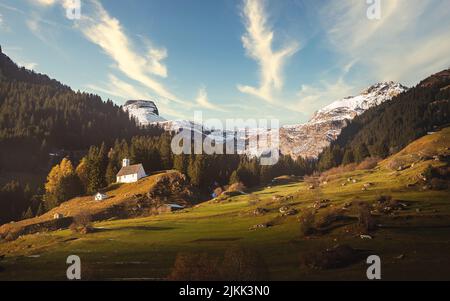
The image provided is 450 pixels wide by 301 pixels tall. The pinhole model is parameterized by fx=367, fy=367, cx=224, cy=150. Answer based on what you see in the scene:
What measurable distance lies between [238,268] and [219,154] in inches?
6118

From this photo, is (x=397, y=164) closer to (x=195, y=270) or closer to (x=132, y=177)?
(x=132, y=177)

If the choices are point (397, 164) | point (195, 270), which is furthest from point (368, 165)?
point (195, 270)

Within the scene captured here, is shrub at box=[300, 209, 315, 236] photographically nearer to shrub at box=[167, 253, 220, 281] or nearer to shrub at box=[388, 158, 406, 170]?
shrub at box=[167, 253, 220, 281]

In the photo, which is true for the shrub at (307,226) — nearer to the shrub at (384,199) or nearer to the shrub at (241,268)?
the shrub at (384,199)

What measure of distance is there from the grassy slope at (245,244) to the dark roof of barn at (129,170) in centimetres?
6416

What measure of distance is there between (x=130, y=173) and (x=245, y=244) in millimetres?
101041

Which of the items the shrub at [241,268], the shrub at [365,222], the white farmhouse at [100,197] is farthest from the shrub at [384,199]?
the white farmhouse at [100,197]

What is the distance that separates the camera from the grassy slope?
41312 millimetres

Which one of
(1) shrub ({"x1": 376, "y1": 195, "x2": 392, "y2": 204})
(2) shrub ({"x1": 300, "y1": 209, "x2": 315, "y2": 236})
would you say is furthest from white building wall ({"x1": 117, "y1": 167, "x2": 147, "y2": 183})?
(2) shrub ({"x1": 300, "y1": 209, "x2": 315, "y2": 236})

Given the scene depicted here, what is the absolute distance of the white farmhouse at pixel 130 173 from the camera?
471 ft

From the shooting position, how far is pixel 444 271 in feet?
123
